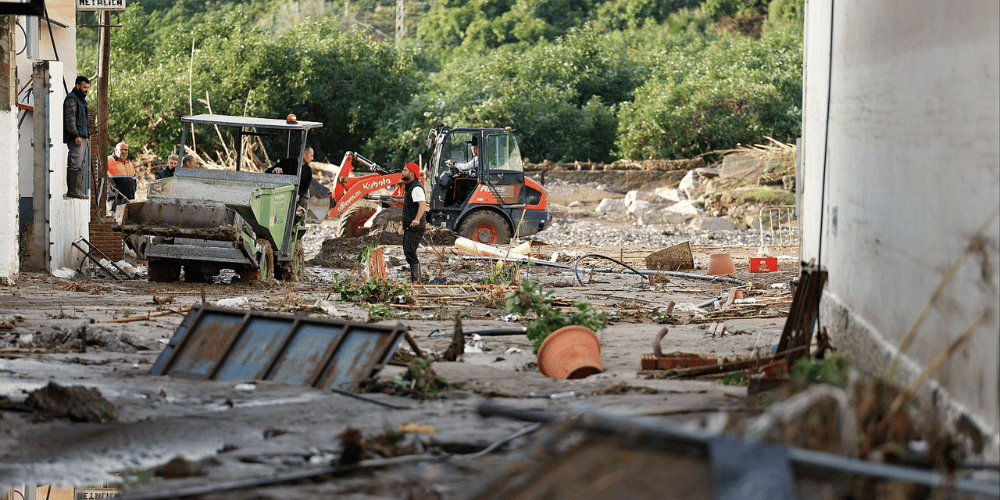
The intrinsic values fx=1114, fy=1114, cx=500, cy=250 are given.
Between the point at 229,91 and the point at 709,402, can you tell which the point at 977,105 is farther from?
the point at 229,91

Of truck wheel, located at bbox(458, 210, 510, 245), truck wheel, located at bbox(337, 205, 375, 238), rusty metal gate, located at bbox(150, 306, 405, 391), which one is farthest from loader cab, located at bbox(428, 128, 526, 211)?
rusty metal gate, located at bbox(150, 306, 405, 391)

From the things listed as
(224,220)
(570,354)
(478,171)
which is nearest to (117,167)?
(478,171)

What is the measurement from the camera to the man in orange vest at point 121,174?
1941 cm

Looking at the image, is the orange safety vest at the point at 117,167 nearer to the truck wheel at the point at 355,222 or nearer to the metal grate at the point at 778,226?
the truck wheel at the point at 355,222

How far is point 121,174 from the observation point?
19766 millimetres

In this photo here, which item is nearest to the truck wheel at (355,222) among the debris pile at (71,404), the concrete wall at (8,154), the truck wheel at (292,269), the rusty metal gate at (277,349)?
the truck wheel at (292,269)

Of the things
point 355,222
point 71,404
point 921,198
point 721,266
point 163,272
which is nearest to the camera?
point 921,198

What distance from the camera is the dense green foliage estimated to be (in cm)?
3534

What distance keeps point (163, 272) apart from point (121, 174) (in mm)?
6197

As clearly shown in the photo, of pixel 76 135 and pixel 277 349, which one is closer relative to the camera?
pixel 277 349

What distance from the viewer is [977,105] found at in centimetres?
477

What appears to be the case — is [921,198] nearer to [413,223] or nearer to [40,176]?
[413,223]

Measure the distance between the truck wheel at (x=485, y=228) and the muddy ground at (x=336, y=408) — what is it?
314 inches

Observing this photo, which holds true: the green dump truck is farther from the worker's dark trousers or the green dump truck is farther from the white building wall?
the worker's dark trousers
